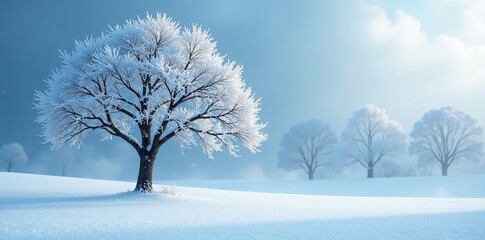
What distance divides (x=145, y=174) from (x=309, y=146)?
3897 centimetres

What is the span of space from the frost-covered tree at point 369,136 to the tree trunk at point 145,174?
35.8 meters

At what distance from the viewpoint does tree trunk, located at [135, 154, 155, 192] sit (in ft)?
56.0

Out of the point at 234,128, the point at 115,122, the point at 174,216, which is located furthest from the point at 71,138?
the point at 174,216

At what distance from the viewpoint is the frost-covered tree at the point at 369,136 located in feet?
156

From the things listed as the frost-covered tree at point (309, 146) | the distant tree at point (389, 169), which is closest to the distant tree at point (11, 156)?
the frost-covered tree at point (309, 146)

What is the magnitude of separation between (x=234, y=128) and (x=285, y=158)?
3721cm

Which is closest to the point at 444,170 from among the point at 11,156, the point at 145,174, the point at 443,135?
the point at 443,135

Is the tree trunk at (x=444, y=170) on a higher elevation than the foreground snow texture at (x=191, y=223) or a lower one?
higher

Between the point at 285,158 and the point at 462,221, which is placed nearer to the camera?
the point at 462,221

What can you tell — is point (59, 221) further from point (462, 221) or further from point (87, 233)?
point (462, 221)

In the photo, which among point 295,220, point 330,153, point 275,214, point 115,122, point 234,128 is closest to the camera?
point 295,220

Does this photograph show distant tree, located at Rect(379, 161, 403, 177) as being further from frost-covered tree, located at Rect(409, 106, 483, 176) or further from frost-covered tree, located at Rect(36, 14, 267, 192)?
frost-covered tree, located at Rect(36, 14, 267, 192)

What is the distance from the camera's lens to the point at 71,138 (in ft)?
59.0

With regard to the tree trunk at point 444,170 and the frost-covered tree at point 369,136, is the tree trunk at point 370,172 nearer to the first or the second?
the frost-covered tree at point 369,136
